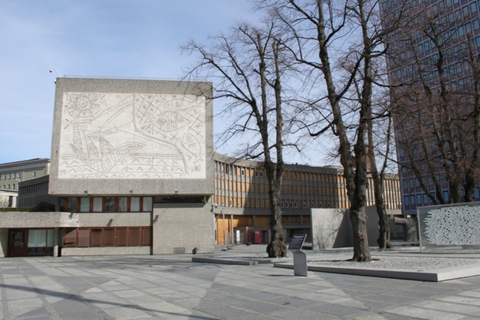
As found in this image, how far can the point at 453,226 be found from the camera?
2078 cm

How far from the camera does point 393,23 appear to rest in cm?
1638

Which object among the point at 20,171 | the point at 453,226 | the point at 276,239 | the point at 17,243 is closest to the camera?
the point at 453,226

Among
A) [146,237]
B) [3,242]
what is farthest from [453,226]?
[3,242]

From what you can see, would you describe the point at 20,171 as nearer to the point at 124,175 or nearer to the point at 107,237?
the point at 107,237

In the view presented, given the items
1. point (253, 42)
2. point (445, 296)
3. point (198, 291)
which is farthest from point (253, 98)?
point (445, 296)

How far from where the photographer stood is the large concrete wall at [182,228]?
3472 centimetres

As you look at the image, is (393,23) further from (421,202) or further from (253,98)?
(421,202)

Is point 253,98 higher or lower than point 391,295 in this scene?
higher

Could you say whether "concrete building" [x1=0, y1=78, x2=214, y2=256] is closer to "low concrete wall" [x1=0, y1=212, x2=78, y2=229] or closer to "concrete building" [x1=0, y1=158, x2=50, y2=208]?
"low concrete wall" [x1=0, y1=212, x2=78, y2=229]

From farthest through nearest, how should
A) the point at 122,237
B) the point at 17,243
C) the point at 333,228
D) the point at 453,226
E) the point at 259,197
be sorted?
the point at 259,197, the point at 17,243, the point at 122,237, the point at 333,228, the point at 453,226

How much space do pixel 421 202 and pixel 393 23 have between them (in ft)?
236

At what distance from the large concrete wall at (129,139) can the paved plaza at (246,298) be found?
21.5m

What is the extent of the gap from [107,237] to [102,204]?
2920mm

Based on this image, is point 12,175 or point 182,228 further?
point 12,175
